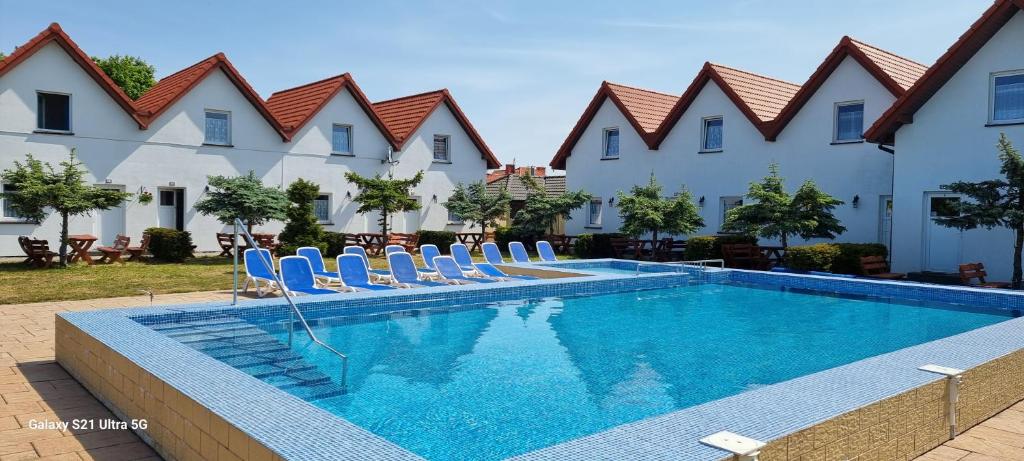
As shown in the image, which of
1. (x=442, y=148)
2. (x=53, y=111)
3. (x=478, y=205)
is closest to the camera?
(x=53, y=111)

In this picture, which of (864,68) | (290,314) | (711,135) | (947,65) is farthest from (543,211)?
(290,314)

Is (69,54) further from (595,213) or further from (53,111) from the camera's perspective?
(595,213)

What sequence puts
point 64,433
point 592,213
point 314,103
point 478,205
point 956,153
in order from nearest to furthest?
point 64,433 → point 956,153 → point 314,103 → point 478,205 → point 592,213

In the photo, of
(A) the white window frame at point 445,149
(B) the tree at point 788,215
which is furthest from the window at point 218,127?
(B) the tree at point 788,215

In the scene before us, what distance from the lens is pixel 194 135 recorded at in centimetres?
2428

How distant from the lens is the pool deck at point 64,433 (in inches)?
208

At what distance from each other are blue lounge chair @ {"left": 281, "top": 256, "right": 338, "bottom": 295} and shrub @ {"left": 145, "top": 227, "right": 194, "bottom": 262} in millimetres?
9130

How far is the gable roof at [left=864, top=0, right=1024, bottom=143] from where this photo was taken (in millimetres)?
16922

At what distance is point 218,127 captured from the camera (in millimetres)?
24969

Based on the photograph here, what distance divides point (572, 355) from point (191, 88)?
19.5 metres

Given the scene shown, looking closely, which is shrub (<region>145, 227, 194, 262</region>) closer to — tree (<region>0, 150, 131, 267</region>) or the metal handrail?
tree (<region>0, 150, 131, 267</region>)

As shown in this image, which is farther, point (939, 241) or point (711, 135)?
point (711, 135)

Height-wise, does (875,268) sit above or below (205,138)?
below

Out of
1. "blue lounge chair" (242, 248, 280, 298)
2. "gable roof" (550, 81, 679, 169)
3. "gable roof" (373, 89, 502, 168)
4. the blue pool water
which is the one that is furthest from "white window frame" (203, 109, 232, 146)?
the blue pool water
